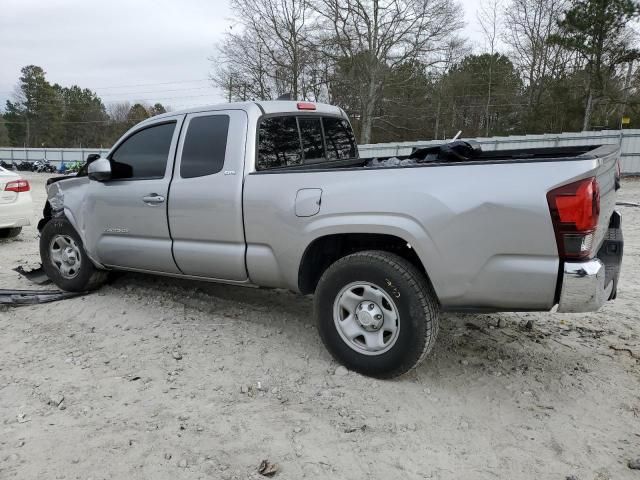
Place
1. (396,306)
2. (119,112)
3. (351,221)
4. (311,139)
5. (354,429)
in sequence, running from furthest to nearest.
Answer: (119,112), (311,139), (351,221), (396,306), (354,429)

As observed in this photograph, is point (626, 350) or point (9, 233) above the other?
point (626, 350)

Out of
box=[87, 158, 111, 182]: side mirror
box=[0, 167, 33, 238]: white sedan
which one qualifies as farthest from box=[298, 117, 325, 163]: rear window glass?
box=[0, 167, 33, 238]: white sedan

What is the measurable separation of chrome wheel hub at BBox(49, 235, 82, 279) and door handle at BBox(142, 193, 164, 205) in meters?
1.27

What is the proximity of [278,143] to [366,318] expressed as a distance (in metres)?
1.66

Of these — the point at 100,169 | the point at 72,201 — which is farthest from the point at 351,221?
the point at 72,201

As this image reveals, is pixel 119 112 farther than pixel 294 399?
Yes

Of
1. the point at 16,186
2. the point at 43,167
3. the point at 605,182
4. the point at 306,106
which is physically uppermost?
the point at 306,106

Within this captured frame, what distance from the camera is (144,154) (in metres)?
4.46

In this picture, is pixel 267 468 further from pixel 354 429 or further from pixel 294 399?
pixel 294 399

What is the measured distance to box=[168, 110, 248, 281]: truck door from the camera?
374 centimetres

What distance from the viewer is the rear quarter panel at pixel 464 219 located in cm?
259

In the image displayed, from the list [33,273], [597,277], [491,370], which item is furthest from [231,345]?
[33,273]

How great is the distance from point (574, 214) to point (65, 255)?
185 inches

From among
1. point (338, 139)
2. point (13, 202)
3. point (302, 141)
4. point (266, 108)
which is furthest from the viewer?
point (13, 202)
